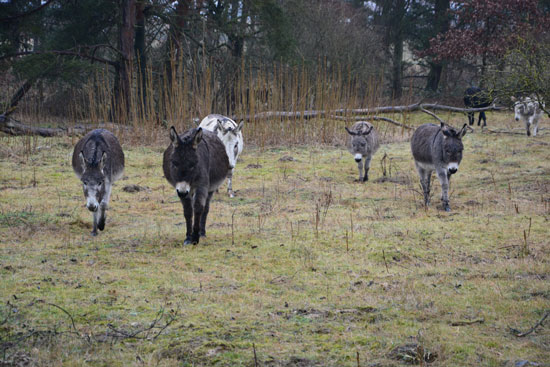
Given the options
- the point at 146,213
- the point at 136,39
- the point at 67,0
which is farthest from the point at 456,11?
the point at 146,213

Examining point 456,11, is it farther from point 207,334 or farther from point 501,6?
point 207,334

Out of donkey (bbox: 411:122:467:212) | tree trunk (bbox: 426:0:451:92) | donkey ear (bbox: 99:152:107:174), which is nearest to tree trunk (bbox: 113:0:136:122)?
donkey ear (bbox: 99:152:107:174)

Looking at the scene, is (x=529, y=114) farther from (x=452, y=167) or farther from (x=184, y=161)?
(x=184, y=161)

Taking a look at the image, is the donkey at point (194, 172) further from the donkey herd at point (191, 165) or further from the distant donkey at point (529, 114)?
the distant donkey at point (529, 114)

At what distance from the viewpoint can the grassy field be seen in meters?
3.81

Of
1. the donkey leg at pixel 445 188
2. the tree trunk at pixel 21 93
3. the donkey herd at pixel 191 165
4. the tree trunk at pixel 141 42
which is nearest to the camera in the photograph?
the donkey herd at pixel 191 165

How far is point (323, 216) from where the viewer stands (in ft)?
27.0

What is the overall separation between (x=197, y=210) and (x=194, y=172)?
0.47 meters

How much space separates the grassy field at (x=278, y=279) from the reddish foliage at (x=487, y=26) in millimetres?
18813

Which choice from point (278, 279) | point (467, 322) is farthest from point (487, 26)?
point (467, 322)

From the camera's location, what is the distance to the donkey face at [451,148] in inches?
337

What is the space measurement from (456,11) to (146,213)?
25.7 m

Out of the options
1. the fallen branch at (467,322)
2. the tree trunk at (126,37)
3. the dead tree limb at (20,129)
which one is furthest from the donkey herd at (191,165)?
the tree trunk at (126,37)

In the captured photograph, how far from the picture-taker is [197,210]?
260 inches
